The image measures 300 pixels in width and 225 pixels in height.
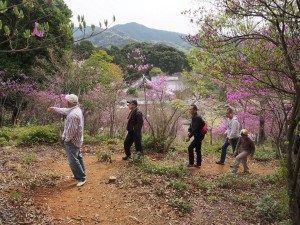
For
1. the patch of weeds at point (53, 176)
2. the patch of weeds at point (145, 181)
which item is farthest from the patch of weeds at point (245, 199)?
the patch of weeds at point (53, 176)

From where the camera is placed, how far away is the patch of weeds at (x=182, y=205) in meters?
4.98

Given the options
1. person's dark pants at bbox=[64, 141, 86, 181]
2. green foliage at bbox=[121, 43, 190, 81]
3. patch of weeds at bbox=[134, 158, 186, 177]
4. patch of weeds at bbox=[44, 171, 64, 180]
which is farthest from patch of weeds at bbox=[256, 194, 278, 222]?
green foliage at bbox=[121, 43, 190, 81]

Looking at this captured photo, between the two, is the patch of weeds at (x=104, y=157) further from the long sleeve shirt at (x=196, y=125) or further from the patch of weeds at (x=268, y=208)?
the patch of weeds at (x=268, y=208)

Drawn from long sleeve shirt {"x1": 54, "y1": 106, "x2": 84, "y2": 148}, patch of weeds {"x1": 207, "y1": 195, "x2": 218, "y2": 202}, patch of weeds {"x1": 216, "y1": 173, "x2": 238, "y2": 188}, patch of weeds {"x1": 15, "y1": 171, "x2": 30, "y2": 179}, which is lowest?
patch of weeds {"x1": 207, "y1": 195, "x2": 218, "y2": 202}

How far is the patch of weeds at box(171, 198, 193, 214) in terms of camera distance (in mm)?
4984

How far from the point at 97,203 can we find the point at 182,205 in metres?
1.52

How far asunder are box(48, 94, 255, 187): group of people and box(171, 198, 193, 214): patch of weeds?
6.33 ft

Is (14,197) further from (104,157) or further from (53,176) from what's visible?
(104,157)

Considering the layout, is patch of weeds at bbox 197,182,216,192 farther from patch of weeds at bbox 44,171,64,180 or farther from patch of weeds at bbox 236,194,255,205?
Answer: patch of weeds at bbox 44,171,64,180

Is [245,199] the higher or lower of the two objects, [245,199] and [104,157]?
the lower

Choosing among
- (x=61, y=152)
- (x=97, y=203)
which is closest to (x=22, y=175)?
(x=97, y=203)

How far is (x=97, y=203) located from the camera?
16.7 feet

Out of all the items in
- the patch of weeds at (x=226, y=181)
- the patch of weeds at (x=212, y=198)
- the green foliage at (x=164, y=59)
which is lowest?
the patch of weeds at (x=212, y=198)

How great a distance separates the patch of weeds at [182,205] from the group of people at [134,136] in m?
1.93
